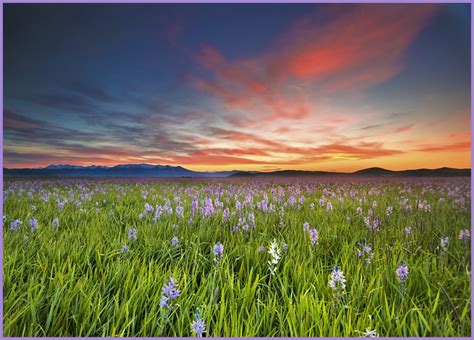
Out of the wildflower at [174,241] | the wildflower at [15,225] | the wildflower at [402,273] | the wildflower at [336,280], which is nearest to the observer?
the wildflower at [336,280]

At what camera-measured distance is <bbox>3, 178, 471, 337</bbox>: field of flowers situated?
4.97ft

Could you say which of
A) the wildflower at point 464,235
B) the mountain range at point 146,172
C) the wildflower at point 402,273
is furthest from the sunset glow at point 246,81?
the wildflower at point 402,273

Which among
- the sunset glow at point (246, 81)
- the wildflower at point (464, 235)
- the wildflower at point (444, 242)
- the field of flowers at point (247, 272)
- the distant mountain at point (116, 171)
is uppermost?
the sunset glow at point (246, 81)

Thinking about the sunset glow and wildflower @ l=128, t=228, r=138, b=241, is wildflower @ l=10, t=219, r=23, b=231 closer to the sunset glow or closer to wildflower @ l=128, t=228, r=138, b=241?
the sunset glow

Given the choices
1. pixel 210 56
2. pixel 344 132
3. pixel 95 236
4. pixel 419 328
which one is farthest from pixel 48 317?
pixel 344 132

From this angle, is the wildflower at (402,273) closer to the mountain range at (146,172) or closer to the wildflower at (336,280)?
the wildflower at (336,280)

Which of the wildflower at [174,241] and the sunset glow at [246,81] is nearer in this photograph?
the wildflower at [174,241]

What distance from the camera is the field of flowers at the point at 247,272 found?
4.97ft

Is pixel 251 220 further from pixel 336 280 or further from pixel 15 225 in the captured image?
pixel 15 225

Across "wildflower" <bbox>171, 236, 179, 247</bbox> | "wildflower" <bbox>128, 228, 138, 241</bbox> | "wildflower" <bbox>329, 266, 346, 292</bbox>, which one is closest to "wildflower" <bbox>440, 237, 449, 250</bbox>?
"wildflower" <bbox>329, 266, 346, 292</bbox>

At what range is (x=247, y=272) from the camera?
1.95 metres

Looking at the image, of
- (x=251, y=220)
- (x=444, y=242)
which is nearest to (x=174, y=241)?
(x=251, y=220)

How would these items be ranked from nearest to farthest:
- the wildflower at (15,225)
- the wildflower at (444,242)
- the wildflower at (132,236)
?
the wildflower at (444,242) < the wildflower at (132,236) < the wildflower at (15,225)

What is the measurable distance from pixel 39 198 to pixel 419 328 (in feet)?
13.6
